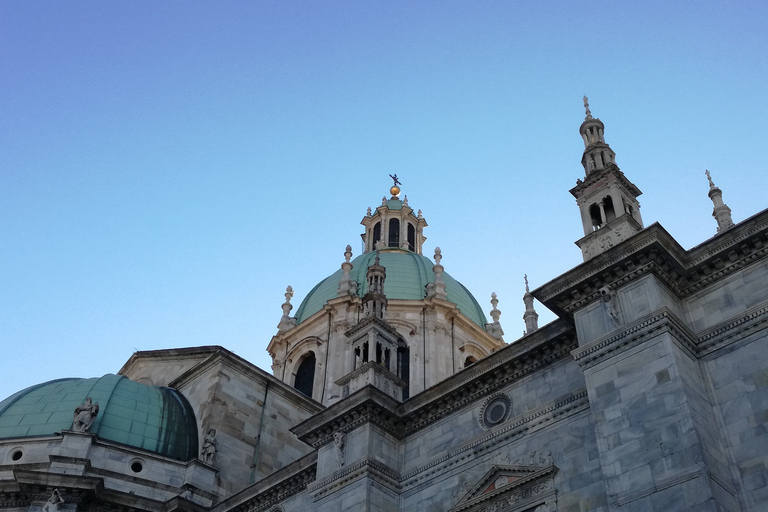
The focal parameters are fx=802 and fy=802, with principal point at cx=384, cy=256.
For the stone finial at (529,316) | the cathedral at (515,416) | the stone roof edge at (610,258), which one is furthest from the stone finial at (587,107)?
the stone finial at (529,316)

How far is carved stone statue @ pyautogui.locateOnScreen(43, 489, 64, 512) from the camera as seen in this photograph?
27.3m

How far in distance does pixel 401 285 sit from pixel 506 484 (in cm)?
2772

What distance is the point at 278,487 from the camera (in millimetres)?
25094

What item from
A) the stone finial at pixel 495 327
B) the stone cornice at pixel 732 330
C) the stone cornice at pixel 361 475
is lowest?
the stone cornice at pixel 361 475

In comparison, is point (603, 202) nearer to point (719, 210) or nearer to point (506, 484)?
point (719, 210)

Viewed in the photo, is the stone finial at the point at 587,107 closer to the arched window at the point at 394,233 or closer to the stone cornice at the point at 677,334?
the stone cornice at the point at 677,334

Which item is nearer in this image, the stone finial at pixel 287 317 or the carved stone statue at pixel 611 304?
the carved stone statue at pixel 611 304

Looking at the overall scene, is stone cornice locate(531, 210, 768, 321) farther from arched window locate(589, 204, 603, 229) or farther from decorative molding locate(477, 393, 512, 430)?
decorative molding locate(477, 393, 512, 430)

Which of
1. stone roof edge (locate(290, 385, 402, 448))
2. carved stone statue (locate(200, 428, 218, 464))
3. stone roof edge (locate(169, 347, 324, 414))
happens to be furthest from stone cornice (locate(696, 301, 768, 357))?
stone roof edge (locate(169, 347, 324, 414))

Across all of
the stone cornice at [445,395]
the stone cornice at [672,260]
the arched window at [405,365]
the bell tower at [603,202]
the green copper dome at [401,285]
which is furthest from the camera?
the green copper dome at [401,285]

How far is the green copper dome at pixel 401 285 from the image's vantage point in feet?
151

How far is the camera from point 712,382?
54.5ft

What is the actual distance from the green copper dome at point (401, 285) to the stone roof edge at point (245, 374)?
10.3 meters

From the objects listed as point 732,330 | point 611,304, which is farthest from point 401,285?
point 732,330
